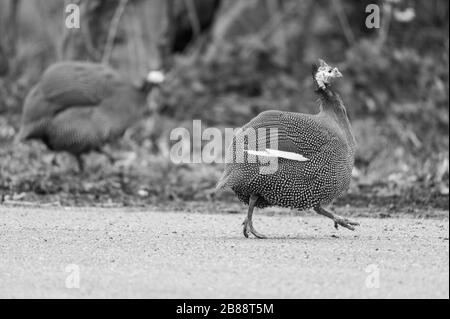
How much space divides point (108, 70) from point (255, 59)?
4997mm

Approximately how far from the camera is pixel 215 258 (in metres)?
5.48

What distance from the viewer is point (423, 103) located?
12133mm

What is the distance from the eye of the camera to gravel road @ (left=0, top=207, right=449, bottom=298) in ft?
15.1

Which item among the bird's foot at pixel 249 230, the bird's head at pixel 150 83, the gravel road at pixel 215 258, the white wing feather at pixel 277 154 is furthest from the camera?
the bird's head at pixel 150 83

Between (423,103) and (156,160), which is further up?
(423,103)

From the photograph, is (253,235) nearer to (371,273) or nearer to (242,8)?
(371,273)

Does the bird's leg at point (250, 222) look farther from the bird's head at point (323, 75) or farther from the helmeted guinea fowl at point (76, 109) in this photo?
the helmeted guinea fowl at point (76, 109)

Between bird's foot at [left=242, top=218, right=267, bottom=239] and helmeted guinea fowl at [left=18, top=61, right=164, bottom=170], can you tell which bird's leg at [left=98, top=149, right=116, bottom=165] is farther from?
bird's foot at [left=242, top=218, right=267, bottom=239]

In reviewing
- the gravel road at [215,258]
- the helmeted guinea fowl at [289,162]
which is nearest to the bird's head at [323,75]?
the helmeted guinea fowl at [289,162]

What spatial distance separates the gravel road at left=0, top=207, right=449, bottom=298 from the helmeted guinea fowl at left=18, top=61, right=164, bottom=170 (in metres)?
2.31

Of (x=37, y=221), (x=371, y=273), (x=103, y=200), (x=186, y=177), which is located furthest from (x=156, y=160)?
(x=371, y=273)

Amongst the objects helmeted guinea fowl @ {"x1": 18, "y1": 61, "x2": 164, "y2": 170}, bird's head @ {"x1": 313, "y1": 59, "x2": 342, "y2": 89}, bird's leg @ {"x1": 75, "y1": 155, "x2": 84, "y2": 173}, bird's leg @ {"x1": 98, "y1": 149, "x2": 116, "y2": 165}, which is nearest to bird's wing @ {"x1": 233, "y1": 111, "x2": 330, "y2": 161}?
bird's head @ {"x1": 313, "y1": 59, "x2": 342, "y2": 89}

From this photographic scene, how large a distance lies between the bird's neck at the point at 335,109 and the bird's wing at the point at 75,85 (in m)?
3.85

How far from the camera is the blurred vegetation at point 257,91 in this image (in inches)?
368
